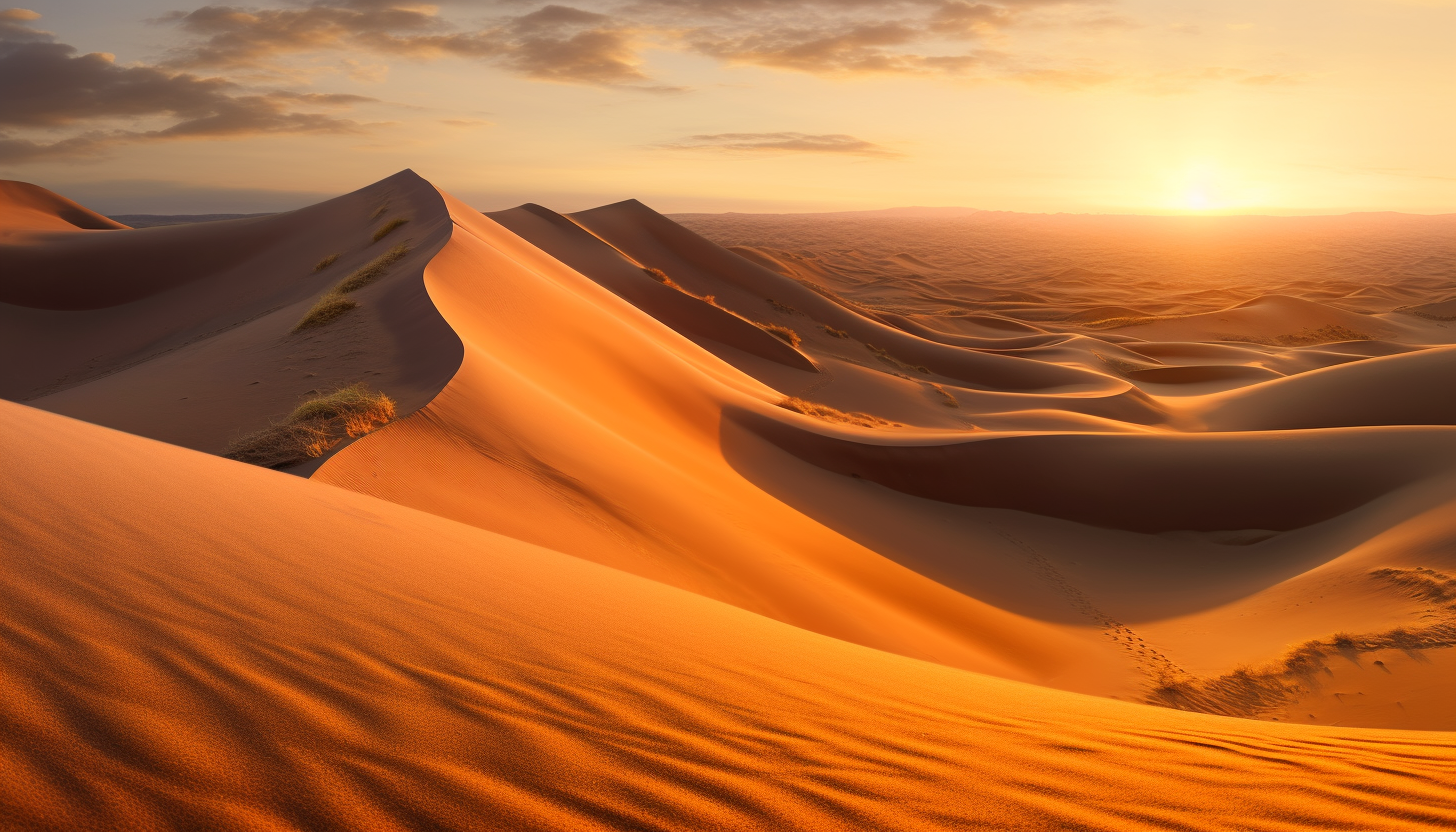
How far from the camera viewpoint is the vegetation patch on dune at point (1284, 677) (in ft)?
22.4

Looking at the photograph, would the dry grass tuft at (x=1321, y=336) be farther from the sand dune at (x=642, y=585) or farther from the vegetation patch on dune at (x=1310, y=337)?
the sand dune at (x=642, y=585)

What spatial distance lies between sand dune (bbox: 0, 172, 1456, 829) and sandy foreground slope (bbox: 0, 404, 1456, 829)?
14mm

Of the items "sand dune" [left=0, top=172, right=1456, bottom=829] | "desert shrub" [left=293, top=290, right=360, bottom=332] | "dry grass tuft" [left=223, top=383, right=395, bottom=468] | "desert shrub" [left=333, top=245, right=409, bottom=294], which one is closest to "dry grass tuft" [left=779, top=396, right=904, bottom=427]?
A: "sand dune" [left=0, top=172, right=1456, bottom=829]

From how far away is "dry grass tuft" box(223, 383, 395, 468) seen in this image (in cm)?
592

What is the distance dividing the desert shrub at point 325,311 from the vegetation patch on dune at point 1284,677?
1071 cm

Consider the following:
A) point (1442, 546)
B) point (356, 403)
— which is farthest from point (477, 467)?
point (1442, 546)

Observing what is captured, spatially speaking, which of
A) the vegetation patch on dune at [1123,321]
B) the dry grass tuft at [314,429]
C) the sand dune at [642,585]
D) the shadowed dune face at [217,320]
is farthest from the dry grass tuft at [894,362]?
the vegetation patch on dune at [1123,321]

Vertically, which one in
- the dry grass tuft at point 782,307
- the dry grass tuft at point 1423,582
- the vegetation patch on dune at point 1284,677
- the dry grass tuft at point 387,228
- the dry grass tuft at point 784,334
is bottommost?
the dry grass tuft at point 782,307

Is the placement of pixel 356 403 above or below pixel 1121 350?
above

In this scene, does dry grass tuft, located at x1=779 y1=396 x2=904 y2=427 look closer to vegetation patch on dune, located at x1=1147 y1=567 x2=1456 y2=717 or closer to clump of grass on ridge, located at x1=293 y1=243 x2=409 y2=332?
clump of grass on ridge, located at x1=293 y1=243 x2=409 y2=332

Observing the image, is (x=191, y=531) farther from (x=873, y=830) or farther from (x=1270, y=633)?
(x=1270, y=633)

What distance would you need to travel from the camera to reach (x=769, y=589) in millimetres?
6582

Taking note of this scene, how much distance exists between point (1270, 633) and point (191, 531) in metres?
9.46

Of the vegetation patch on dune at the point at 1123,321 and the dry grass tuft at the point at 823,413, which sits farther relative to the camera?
the vegetation patch on dune at the point at 1123,321
